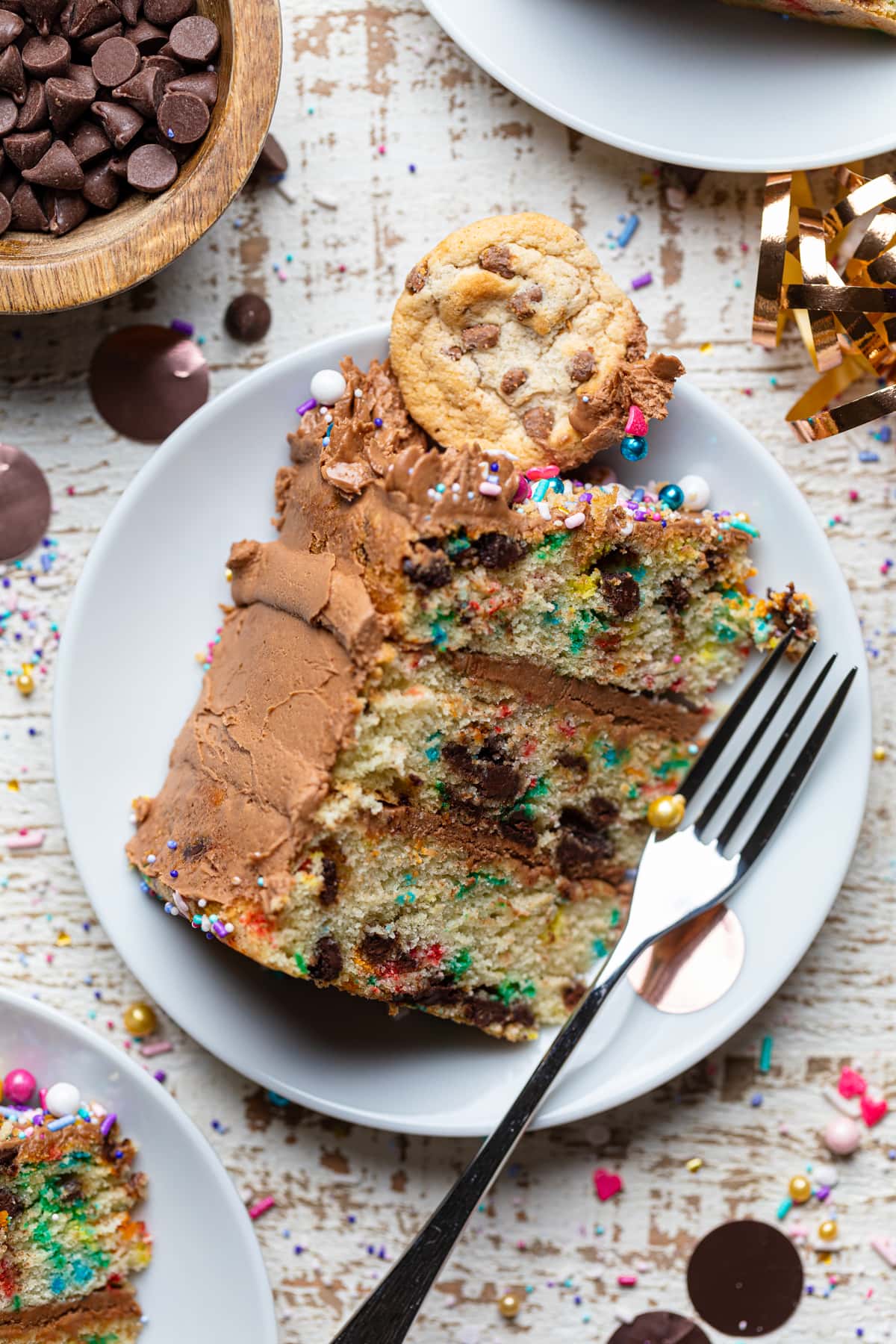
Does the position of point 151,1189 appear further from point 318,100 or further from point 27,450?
point 318,100

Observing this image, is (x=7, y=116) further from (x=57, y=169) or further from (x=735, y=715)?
(x=735, y=715)

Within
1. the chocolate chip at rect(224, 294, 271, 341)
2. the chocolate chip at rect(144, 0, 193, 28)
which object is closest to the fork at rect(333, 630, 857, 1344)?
the chocolate chip at rect(224, 294, 271, 341)

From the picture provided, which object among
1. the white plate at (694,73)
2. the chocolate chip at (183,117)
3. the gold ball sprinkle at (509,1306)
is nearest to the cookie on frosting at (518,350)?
the white plate at (694,73)

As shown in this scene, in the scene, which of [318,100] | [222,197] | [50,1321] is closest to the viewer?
[222,197]

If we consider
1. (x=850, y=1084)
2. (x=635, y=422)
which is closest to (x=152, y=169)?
(x=635, y=422)

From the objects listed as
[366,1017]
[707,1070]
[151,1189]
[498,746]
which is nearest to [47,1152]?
[151,1189]

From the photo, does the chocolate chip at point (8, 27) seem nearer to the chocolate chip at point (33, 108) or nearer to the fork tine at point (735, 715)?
the chocolate chip at point (33, 108)
